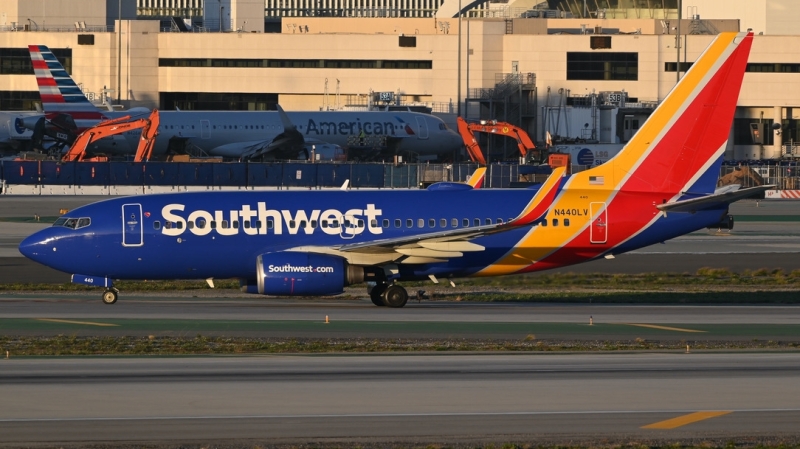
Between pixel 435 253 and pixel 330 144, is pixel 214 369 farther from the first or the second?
pixel 330 144

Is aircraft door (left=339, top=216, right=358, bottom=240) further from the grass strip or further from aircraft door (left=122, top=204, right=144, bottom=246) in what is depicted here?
the grass strip

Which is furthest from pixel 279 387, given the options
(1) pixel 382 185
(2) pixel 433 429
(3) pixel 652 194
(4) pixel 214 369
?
(1) pixel 382 185

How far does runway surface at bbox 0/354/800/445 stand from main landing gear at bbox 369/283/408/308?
28.1 feet

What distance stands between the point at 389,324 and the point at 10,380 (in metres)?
10.6

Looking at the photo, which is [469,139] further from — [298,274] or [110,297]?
[298,274]

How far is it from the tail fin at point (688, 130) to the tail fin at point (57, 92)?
231 ft

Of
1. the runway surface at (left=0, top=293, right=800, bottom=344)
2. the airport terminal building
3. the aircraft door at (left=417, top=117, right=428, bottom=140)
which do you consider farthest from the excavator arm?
the runway surface at (left=0, top=293, right=800, bottom=344)

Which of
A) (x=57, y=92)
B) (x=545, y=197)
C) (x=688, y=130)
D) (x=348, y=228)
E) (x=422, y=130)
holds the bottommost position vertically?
(x=348, y=228)

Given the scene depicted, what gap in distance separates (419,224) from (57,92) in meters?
70.8

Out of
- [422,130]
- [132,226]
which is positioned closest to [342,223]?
[132,226]

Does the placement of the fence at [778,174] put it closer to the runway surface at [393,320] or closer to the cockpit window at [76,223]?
the runway surface at [393,320]

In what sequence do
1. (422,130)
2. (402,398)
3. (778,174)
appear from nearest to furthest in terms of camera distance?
(402,398)
(778,174)
(422,130)

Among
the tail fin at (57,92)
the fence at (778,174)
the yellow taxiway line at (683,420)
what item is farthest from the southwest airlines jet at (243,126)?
the yellow taxiway line at (683,420)

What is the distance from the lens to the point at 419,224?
111 ft
